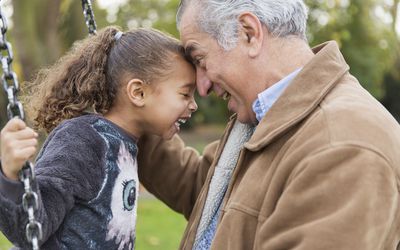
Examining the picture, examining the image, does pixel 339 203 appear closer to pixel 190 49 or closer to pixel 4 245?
pixel 190 49

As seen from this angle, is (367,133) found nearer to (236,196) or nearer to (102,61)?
(236,196)

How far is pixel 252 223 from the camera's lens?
2365 millimetres

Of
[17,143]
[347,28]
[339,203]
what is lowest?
[347,28]

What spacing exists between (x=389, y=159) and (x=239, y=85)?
0.71 meters

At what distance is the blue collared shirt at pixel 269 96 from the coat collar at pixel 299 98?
106mm

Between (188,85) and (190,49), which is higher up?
(190,49)

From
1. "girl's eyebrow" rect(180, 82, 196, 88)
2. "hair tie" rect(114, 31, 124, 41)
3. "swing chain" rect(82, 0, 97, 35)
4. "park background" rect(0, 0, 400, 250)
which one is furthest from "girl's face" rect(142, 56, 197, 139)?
"park background" rect(0, 0, 400, 250)

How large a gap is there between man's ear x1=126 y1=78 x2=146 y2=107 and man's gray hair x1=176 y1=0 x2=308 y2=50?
0.37m

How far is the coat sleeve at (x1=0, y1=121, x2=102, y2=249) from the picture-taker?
230 centimetres

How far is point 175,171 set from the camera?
3412mm

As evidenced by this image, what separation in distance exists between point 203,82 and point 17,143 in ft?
3.10

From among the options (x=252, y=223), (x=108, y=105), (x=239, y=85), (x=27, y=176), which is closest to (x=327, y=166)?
(x=252, y=223)

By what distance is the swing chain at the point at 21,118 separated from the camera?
80.9 inches

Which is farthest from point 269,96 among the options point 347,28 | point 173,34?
point 347,28
